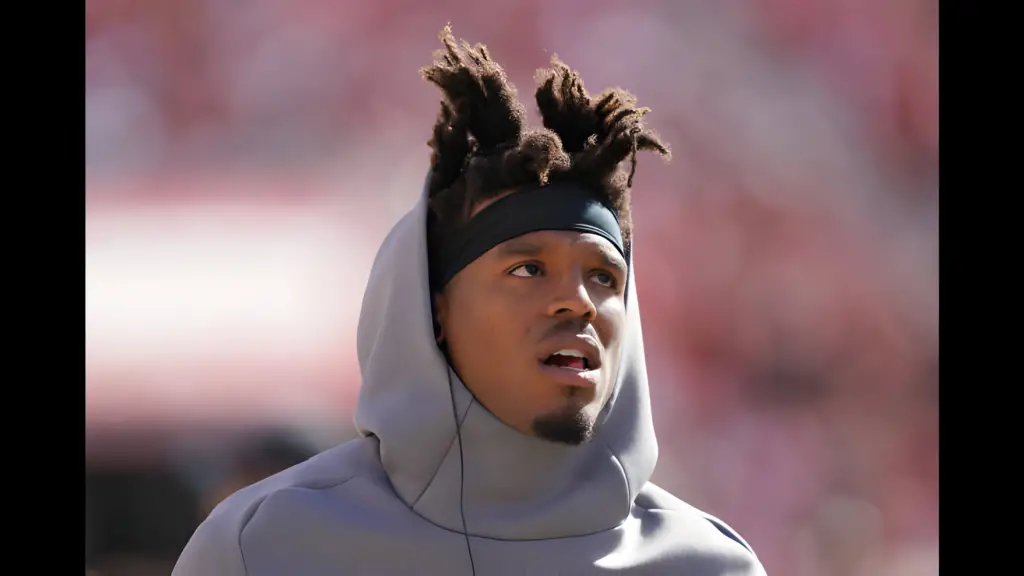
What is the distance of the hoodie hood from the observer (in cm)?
311

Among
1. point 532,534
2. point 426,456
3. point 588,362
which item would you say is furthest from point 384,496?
point 588,362

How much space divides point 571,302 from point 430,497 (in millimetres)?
521

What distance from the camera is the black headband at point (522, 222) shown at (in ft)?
10.4

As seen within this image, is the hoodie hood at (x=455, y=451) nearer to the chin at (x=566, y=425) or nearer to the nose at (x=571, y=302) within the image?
the chin at (x=566, y=425)

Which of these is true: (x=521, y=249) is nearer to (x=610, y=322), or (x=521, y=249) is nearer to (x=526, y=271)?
(x=526, y=271)

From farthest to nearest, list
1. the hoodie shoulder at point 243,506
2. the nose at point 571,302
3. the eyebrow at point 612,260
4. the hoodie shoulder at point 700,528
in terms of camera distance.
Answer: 1. the hoodie shoulder at point 700,528
2. the eyebrow at point 612,260
3. the nose at point 571,302
4. the hoodie shoulder at point 243,506

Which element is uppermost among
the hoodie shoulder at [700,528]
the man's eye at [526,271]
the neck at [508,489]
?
the man's eye at [526,271]

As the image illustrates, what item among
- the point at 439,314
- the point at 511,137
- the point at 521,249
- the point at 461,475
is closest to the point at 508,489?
the point at 461,475

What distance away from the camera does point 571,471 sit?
321cm

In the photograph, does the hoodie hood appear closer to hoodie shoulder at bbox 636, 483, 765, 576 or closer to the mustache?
hoodie shoulder at bbox 636, 483, 765, 576

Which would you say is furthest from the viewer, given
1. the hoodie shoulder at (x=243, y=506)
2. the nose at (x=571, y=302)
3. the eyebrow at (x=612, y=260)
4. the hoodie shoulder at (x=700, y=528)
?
the hoodie shoulder at (x=700, y=528)

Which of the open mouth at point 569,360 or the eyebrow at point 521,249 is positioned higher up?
the eyebrow at point 521,249

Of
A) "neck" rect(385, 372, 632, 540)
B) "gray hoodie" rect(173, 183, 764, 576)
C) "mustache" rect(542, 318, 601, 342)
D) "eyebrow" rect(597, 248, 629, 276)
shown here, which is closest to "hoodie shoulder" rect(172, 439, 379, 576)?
"gray hoodie" rect(173, 183, 764, 576)

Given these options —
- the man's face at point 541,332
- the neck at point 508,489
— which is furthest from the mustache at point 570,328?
the neck at point 508,489
